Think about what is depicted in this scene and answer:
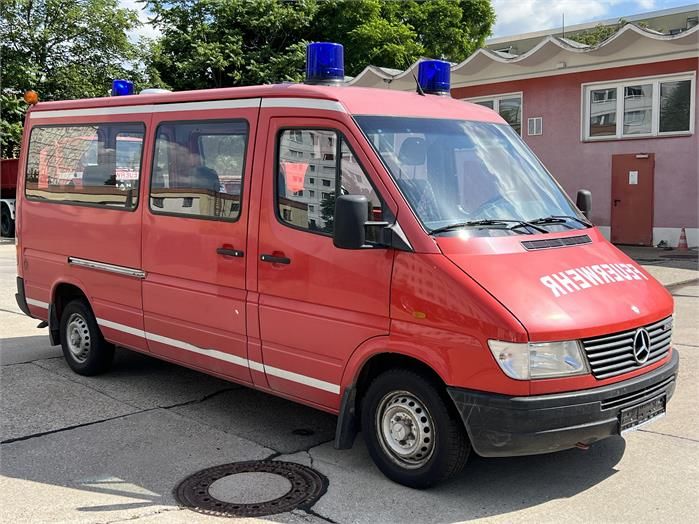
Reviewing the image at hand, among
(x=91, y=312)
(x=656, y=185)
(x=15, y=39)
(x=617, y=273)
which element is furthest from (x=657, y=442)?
(x=15, y=39)

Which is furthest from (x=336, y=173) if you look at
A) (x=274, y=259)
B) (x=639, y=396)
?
(x=639, y=396)

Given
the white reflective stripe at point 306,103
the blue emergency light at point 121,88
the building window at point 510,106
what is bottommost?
the white reflective stripe at point 306,103

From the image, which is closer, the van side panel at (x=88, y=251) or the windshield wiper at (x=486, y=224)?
the windshield wiper at (x=486, y=224)

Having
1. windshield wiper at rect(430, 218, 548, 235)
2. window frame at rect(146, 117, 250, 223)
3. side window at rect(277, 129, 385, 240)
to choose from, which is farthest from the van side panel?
windshield wiper at rect(430, 218, 548, 235)

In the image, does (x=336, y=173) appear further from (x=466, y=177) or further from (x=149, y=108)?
(x=149, y=108)

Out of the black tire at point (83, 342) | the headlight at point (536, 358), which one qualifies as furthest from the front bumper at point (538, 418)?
the black tire at point (83, 342)

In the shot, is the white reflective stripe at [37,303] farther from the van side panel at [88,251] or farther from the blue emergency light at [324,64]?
the blue emergency light at [324,64]

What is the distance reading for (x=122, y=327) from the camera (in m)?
6.22

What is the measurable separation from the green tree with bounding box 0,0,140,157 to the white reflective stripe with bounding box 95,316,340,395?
67.5ft

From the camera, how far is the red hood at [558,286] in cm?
381

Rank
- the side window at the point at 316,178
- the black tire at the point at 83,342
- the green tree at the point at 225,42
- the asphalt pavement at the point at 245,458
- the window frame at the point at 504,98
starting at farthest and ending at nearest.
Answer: the green tree at the point at 225,42
the window frame at the point at 504,98
the black tire at the point at 83,342
the side window at the point at 316,178
the asphalt pavement at the point at 245,458

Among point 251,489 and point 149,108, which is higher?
point 149,108

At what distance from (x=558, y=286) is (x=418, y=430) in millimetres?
1122

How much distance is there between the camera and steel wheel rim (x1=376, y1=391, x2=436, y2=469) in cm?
414
